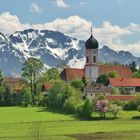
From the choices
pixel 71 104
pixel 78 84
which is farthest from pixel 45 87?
pixel 71 104

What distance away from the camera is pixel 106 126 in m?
92.3

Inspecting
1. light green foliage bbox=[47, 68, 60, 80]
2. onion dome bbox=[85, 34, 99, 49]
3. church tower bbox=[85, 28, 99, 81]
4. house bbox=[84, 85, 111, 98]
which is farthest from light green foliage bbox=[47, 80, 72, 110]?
onion dome bbox=[85, 34, 99, 49]

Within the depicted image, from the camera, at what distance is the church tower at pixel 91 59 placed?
186 meters

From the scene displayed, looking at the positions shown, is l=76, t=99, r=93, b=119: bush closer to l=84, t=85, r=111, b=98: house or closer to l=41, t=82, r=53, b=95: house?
l=84, t=85, r=111, b=98: house

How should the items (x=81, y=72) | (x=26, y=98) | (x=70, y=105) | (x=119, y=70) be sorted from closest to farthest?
(x=70, y=105) → (x=26, y=98) → (x=81, y=72) → (x=119, y=70)

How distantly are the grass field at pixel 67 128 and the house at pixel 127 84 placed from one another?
4589 centimetres

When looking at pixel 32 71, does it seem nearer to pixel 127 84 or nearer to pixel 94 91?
pixel 94 91

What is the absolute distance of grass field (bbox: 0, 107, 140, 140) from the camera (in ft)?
251

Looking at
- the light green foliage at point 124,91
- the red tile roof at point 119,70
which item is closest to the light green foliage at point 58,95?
the light green foliage at point 124,91

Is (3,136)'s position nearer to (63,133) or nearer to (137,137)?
(63,133)

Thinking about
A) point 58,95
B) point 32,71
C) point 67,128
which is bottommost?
point 67,128

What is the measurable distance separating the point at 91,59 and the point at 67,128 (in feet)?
332

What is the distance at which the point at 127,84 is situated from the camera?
163375mm

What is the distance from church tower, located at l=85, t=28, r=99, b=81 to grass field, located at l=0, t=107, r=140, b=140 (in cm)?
6992
